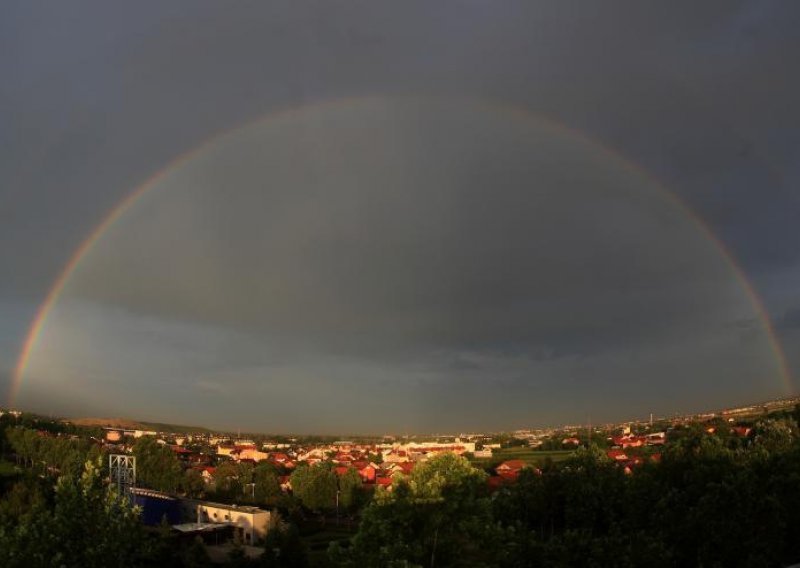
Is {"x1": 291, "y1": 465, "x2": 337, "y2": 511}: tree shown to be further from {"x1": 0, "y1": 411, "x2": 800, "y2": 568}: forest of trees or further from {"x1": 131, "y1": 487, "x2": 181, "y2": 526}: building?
{"x1": 0, "y1": 411, "x2": 800, "y2": 568}: forest of trees

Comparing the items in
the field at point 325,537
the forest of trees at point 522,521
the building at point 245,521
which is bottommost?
the field at point 325,537

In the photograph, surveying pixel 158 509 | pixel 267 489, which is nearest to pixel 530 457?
pixel 267 489

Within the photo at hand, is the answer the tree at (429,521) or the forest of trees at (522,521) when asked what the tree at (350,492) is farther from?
the tree at (429,521)

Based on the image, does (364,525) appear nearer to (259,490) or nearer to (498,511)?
(498,511)

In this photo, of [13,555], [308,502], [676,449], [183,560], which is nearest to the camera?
[13,555]

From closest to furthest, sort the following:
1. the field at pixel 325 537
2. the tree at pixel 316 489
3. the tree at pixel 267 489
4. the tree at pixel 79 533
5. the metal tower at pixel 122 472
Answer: the tree at pixel 79 533, the field at pixel 325 537, the metal tower at pixel 122 472, the tree at pixel 316 489, the tree at pixel 267 489

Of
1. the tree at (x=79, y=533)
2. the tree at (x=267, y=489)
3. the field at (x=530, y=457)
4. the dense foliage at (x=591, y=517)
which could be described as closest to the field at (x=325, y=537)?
the tree at (x=267, y=489)

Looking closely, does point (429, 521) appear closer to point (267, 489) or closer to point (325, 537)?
point (325, 537)

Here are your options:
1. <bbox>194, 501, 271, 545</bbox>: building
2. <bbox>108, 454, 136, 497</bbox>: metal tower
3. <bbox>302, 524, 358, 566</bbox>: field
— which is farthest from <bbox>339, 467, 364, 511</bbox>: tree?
<bbox>108, 454, 136, 497</bbox>: metal tower

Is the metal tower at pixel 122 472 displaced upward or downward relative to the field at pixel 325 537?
upward

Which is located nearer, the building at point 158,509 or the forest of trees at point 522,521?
the forest of trees at point 522,521

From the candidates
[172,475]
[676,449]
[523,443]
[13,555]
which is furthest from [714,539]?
[523,443]
